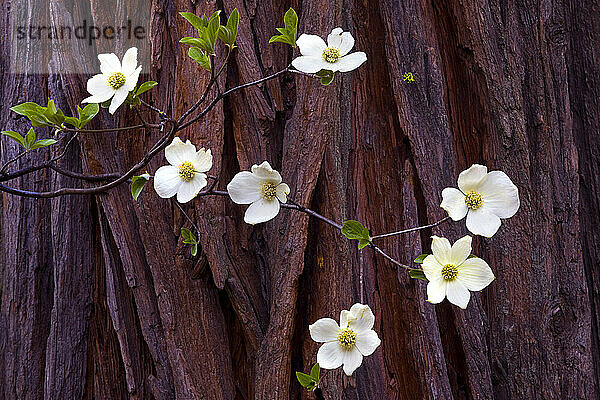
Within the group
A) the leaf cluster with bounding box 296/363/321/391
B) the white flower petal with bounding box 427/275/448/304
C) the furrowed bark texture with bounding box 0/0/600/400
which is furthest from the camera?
the furrowed bark texture with bounding box 0/0/600/400

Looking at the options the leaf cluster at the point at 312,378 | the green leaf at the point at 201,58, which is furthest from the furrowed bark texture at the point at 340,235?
the green leaf at the point at 201,58

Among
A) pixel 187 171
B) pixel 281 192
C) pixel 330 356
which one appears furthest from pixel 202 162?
pixel 330 356

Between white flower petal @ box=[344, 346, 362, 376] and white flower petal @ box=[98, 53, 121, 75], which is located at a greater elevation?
white flower petal @ box=[98, 53, 121, 75]

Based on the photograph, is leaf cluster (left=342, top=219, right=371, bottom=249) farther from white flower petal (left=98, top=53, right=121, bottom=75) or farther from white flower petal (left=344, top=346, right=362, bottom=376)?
white flower petal (left=98, top=53, right=121, bottom=75)

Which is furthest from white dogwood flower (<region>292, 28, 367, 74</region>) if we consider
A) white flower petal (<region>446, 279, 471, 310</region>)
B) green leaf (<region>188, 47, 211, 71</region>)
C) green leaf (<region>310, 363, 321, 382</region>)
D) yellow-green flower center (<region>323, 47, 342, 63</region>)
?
green leaf (<region>310, 363, 321, 382</region>)

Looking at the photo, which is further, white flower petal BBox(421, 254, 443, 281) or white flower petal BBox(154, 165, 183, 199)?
white flower petal BBox(154, 165, 183, 199)

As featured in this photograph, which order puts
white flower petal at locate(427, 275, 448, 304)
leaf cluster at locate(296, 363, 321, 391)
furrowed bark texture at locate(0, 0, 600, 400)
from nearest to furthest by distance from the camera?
white flower petal at locate(427, 275, 448, 304) → leaf cluster at locate(296, 363, 321, 391) → furrowed bark texture at locate(0, 0, 600, 400)

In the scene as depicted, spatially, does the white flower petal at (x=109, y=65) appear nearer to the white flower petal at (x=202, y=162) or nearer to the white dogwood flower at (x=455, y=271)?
the white flower petal at (x=202, y=162)
